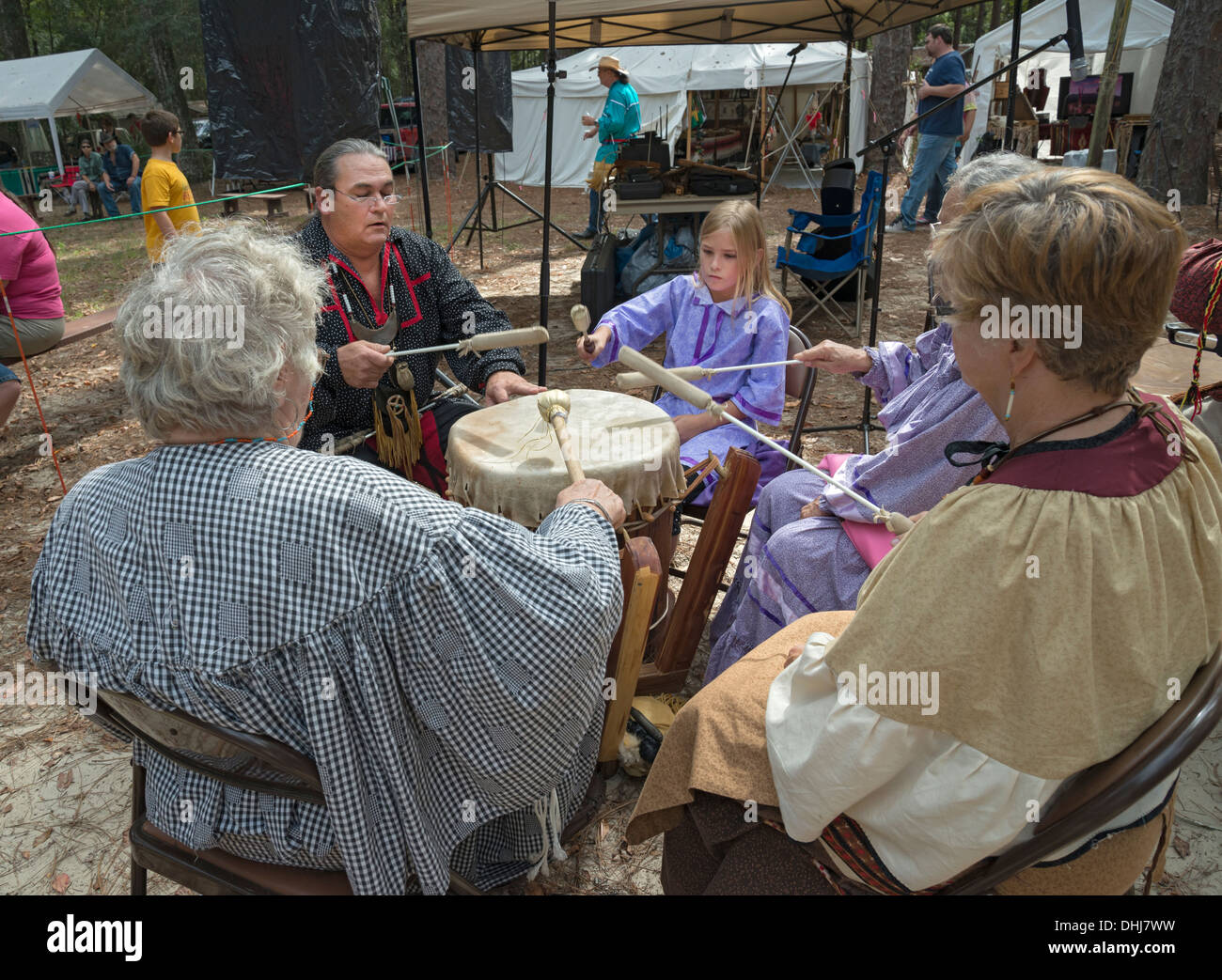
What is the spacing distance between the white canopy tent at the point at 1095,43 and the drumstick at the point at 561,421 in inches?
535

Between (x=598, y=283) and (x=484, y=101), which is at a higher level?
(x=484, y=101)

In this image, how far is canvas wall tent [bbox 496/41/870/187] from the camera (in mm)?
14742

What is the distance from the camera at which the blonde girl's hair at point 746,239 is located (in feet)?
10.3

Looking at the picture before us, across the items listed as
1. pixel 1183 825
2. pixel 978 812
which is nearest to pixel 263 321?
pixel 978 812

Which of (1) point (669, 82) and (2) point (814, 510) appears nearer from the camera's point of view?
(2) point (814, 510)

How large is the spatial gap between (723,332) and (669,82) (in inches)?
538

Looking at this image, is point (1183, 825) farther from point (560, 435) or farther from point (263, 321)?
point (263, 321)

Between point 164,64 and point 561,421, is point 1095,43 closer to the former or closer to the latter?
point 561,421

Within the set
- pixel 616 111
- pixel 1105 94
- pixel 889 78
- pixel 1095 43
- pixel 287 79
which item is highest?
pixel 1095 43

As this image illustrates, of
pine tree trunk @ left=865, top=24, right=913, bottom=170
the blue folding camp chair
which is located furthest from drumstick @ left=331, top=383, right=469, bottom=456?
pine tree trunk @ left=865, top=24, right=913, bottom=170

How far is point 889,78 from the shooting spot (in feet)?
40.0

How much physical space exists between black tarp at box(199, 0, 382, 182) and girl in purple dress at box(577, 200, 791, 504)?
179 inches

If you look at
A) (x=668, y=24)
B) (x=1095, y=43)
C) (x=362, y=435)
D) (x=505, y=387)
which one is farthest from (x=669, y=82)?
(x=362, y=435)

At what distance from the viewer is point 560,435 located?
2129mm
